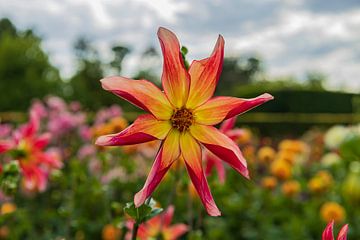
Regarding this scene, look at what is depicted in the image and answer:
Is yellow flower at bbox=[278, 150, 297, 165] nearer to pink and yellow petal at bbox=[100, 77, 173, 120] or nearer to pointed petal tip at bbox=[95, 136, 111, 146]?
pink and yellow petal at bbox=[100, 77, 173, 120]

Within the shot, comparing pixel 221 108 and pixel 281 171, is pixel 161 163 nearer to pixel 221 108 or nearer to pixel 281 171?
pixel 221 108

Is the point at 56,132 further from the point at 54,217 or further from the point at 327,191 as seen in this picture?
the point at 327,191

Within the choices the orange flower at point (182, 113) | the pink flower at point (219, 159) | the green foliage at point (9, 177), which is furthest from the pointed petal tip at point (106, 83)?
the green foliage at point (9, 177)

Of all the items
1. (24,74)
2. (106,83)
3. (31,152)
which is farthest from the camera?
(24,74)

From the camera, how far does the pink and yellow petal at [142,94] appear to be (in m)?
0.80

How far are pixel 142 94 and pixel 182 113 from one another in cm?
12

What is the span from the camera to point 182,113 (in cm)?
96

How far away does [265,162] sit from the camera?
5.04 metres

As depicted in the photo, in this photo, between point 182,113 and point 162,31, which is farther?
point 182,113

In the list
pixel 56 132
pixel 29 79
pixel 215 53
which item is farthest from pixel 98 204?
pixel 29 79

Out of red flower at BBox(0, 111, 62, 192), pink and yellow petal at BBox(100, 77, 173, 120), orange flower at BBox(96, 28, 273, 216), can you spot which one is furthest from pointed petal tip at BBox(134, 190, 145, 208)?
red flower at BBox(0, 111, 62, 192)

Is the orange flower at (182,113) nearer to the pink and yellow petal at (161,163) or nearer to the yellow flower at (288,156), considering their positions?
the pink and yellow petal at (161,163)

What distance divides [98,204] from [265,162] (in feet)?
5.59

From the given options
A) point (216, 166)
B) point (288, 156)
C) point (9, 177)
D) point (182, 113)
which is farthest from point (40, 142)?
point (288, 156)
